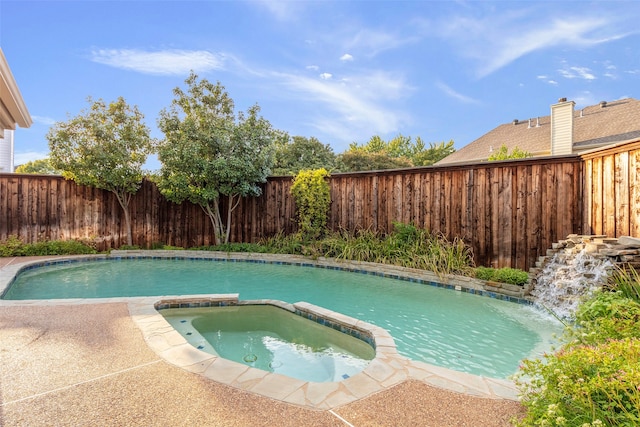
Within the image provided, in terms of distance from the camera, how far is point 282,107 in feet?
40.5

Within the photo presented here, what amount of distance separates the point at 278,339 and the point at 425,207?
4713mm

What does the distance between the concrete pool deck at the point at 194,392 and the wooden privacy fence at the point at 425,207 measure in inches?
166

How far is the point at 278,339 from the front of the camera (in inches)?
144

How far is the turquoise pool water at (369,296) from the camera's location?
341cm

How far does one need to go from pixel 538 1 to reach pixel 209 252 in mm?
9796

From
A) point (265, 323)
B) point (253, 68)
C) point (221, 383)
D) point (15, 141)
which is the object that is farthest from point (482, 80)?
point (15, 141)

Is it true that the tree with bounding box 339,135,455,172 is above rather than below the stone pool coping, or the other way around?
above

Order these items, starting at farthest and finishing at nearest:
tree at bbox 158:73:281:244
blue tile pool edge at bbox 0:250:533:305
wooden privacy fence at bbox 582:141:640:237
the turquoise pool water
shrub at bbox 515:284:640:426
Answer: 1. tree at bbox 158:73:281:244
2. blue tile pool edge at bbox 0:250:533:305
3. wooden privacy fence at bbox 582:141:640:237
4. the turquoise pool water
5. shrub at bbox 515:284:640:426

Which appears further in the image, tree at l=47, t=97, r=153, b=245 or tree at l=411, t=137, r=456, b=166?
tree at l=411, t=137, r=456, b=166

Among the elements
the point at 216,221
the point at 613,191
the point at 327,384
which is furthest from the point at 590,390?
the point at 216,221

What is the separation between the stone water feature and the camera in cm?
407

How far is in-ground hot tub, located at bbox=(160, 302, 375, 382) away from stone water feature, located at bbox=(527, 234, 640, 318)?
2747 millimetres

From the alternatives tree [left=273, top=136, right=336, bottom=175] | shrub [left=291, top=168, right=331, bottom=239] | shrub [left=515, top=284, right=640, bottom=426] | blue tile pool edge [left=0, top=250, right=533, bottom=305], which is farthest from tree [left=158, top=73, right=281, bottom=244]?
shrub [left=515, top=284, right=640, bottom=426]

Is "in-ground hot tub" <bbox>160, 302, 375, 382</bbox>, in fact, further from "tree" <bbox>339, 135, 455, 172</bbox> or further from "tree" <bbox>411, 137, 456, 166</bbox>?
"tree" <bbox>411, 137, 456, 166</bbox>
